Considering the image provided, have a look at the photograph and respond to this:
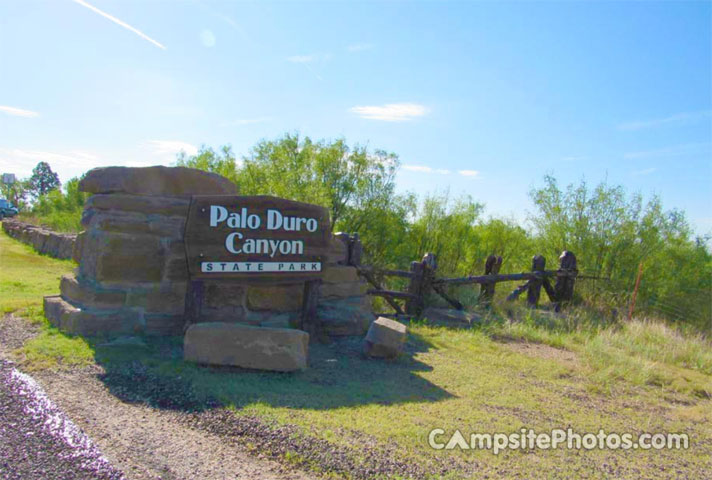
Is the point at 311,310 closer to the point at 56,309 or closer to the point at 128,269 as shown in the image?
the point at 128,269

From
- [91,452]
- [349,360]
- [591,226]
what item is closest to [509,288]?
[591,226]

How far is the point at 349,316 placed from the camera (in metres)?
6.56

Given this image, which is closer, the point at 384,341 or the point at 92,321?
the point at 92,321

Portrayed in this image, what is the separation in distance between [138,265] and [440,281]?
5.45 metres

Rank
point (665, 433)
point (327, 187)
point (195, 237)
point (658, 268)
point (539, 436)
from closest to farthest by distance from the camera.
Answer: point (539, 436), point (665, 433), point (195, 237), point (658, 268), point (327, 187)

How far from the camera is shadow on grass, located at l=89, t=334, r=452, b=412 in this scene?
387 cm

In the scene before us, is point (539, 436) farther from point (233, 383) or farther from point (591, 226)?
point (591, 226)

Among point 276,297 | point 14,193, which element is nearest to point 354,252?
point 276,297

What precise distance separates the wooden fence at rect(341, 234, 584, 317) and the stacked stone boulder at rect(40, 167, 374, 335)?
7.44ft

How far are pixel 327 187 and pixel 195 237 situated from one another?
1046 cm

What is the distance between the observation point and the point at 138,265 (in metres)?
5.35

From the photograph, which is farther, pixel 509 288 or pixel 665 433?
pixel 509 288

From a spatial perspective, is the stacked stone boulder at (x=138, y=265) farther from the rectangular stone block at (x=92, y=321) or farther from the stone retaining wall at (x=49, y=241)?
the stone retaining wall at (x=49, y=241)

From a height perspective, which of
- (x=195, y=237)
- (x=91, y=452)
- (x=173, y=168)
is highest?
(x=173, y=168)
